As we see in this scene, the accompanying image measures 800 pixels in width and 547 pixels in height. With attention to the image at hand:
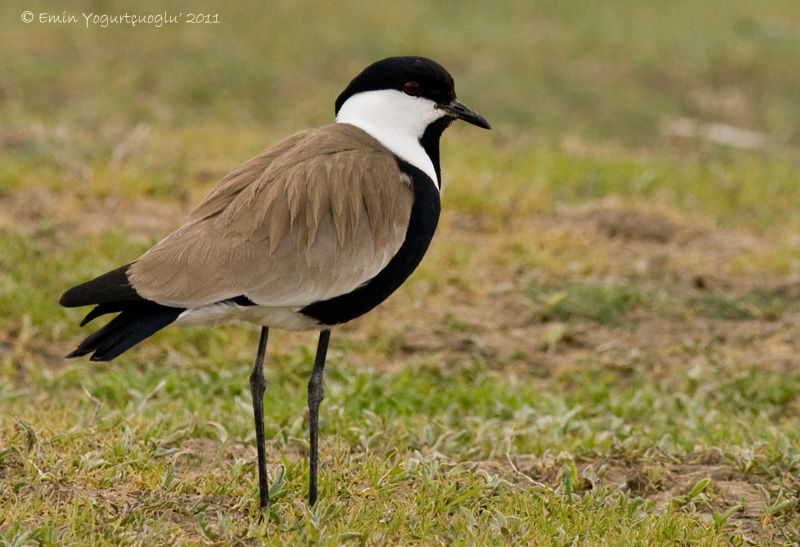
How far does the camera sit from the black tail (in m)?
3.90

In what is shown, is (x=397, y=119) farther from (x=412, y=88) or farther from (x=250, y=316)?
(x=250, y=316)

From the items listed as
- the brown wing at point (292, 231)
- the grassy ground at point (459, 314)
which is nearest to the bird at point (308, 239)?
the brown wing at point (292, 231)

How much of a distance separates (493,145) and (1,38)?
5280 millimetres

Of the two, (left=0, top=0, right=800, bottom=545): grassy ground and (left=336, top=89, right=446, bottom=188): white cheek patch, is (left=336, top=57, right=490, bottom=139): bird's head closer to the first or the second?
(left=336, top=89, right=446, bottom=188): white cheek patch

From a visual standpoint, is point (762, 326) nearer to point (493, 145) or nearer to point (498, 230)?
point (498, 230)

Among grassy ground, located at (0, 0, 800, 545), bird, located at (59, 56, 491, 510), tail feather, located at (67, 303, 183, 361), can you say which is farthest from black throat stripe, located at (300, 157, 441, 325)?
grassy ground, located at (0, 0, 800, 545)

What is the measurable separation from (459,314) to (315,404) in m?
2.92

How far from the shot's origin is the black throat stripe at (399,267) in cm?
431

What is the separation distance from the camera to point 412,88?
4672mm

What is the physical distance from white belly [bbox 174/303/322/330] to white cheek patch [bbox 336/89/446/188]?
749 mm

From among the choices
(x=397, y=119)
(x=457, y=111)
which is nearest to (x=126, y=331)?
(x=397, y=119)

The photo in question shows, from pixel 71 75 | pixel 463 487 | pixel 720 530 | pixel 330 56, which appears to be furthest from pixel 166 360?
pixel 330 56

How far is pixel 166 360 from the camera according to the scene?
6699mm

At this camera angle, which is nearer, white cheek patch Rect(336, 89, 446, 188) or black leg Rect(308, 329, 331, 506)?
black leg Rect(308, 329, 331, 506)
